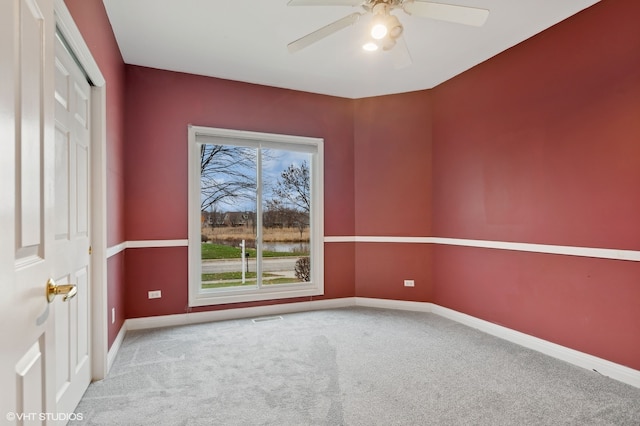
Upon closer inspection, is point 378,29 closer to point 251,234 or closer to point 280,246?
point 251,234

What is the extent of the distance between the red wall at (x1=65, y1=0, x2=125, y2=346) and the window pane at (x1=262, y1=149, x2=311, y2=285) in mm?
1530

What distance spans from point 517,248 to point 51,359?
11.2 ft

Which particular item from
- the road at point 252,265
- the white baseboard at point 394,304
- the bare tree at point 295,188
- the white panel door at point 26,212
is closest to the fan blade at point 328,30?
the white panel door at point 26,212

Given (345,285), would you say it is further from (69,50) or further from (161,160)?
(69,50)

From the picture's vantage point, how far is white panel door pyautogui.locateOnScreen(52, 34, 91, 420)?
184 centimetres

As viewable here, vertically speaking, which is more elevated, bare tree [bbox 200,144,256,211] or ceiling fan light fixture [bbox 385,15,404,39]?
ceiling fan light fixture [bbox 385,15,404,39]

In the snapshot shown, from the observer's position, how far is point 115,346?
9.44ft

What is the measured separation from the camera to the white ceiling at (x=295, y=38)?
2643mm

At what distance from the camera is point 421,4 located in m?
2.04

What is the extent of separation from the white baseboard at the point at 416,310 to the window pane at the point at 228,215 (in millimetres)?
363

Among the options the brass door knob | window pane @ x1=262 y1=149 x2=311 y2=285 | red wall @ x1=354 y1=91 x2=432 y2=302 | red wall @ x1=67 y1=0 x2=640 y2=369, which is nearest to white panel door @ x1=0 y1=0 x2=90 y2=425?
the brass door knob

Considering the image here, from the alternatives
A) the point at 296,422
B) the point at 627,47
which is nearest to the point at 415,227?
the point at 627,47

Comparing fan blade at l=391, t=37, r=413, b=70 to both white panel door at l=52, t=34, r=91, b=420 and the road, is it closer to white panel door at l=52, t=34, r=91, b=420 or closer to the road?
white panel door at l=52, t=34, r=91, b=420

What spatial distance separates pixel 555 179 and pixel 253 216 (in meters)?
3.07
